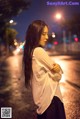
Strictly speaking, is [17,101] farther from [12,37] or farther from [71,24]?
[71,24]

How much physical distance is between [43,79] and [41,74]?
0.19 ft

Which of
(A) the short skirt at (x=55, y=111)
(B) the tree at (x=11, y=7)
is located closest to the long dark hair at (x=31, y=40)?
(A) the short skirt at (x=55, y=111)

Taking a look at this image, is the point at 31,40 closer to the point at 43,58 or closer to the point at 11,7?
the point at 43,58

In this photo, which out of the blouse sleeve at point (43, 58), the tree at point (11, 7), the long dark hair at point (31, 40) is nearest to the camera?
the blouse sleeve at point (43, 58)

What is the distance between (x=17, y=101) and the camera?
10984 mm

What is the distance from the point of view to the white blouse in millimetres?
4273

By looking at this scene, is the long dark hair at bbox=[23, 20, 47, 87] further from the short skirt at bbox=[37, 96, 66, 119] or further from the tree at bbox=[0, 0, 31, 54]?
the tree at bbox=[0, 0, 31, 54]

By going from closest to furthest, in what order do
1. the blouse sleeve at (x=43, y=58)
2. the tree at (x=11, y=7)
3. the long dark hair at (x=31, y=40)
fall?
the blouse sleeve at (x=43, y=58) → the long dark hair at (x=31, y=40) → the tree at (x=11, y=7)

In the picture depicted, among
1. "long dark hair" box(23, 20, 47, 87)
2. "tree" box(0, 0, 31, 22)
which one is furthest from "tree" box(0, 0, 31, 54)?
"long dark hair" box(23, 20, 47, 87)

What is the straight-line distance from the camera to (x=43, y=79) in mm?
4270

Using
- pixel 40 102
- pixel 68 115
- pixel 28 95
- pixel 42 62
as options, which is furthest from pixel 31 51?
pixel 28 95

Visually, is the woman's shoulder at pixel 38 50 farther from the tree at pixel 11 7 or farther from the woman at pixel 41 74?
the tree at pixel 11 7

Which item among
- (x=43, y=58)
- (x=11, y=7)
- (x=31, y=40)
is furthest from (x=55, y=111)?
(x=11, y=7)

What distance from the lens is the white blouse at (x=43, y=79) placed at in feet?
14.0
